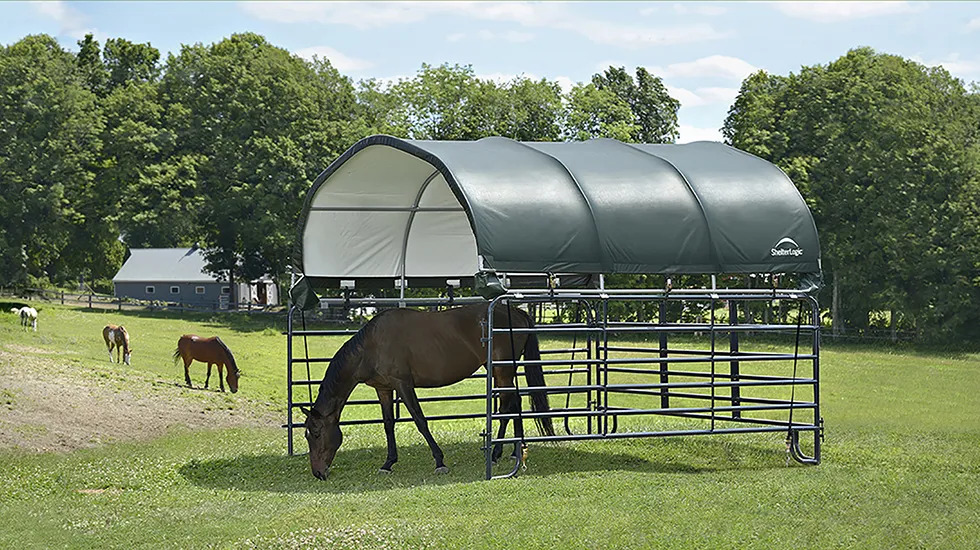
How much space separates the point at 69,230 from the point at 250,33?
53.6ft

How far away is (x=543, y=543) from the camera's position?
956 centimetres

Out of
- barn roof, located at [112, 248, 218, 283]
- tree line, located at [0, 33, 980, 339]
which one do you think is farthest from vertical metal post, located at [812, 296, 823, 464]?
barn roof, located at [112, 248, 218, 283]

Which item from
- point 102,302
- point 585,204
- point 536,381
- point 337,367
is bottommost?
point 102,302

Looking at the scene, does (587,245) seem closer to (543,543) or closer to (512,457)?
(512,457)

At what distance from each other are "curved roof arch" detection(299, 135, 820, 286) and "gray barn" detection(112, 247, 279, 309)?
56.5 meters

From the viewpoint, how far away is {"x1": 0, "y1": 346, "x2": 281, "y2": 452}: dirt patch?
1650 cm

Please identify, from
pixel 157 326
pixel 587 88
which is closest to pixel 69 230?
pixel 157 326

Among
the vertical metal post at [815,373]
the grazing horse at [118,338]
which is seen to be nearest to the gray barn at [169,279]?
the grazing horse at [118,338]

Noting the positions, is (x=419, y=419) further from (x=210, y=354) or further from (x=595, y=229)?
(x=210, y=354)

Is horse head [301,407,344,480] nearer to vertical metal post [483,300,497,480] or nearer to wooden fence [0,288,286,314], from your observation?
vertical metal post [483,300,497,480]

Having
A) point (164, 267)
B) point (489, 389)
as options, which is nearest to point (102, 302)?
point (164, 267)

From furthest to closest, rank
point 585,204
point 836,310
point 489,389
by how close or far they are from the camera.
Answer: point 836,310 → point 585,204 → point 489,389

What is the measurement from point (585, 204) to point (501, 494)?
401cm

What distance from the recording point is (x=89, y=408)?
61.0ft
